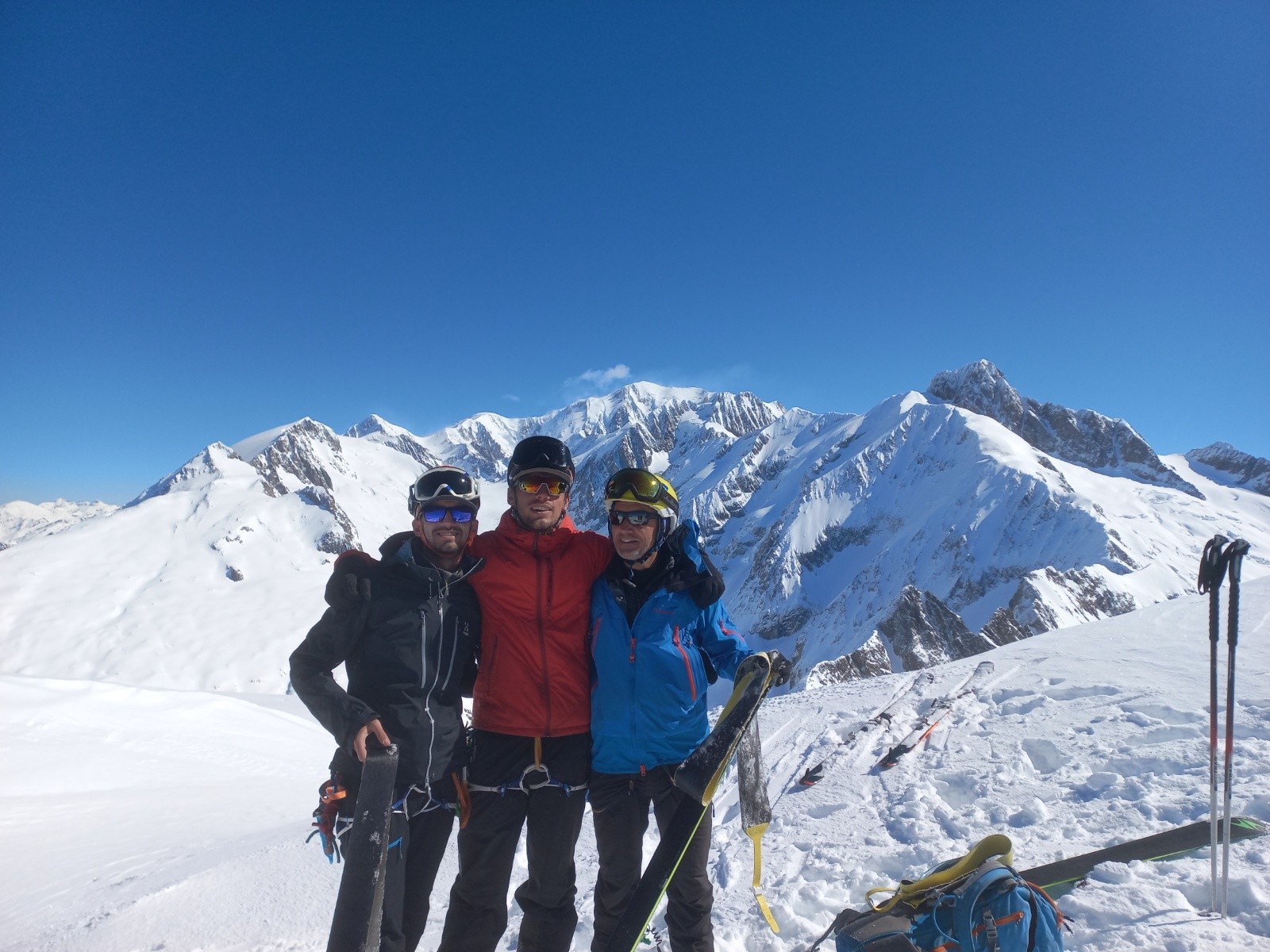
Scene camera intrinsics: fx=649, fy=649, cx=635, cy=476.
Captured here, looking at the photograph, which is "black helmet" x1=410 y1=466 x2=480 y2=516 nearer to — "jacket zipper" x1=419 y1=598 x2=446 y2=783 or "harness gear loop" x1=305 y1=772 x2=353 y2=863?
"jacket zipper" x1=419 y1=598 x2=446 y2=783

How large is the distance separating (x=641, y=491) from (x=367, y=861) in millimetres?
2478

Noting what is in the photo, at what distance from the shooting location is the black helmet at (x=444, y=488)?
13.2 ft

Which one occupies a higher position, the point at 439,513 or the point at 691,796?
the point at 439,513

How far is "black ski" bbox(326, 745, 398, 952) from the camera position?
Result: 3316 mm

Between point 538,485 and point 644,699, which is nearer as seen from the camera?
point 644,699

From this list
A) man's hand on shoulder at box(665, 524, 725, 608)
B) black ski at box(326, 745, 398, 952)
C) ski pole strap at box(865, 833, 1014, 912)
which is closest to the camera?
black ski at box(326, 745, 398, 952)

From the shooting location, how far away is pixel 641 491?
13.3 feet

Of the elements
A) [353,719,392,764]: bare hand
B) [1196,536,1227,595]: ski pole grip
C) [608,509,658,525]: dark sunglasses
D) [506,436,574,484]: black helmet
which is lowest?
[353,719,392,764]: bare hand

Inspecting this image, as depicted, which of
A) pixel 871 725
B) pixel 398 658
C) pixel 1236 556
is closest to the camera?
pixel 398 658

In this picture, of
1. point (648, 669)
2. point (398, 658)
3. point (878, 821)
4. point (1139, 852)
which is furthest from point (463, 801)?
point (1139, 852)

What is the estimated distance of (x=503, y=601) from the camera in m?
3.94

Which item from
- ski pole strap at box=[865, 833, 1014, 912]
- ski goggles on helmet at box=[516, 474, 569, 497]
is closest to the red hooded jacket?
ski goggles on helmet at box=[516, 474, 569, 497]

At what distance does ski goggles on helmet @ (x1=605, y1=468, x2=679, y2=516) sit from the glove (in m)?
1.05

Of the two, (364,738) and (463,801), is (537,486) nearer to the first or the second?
(364,738)
